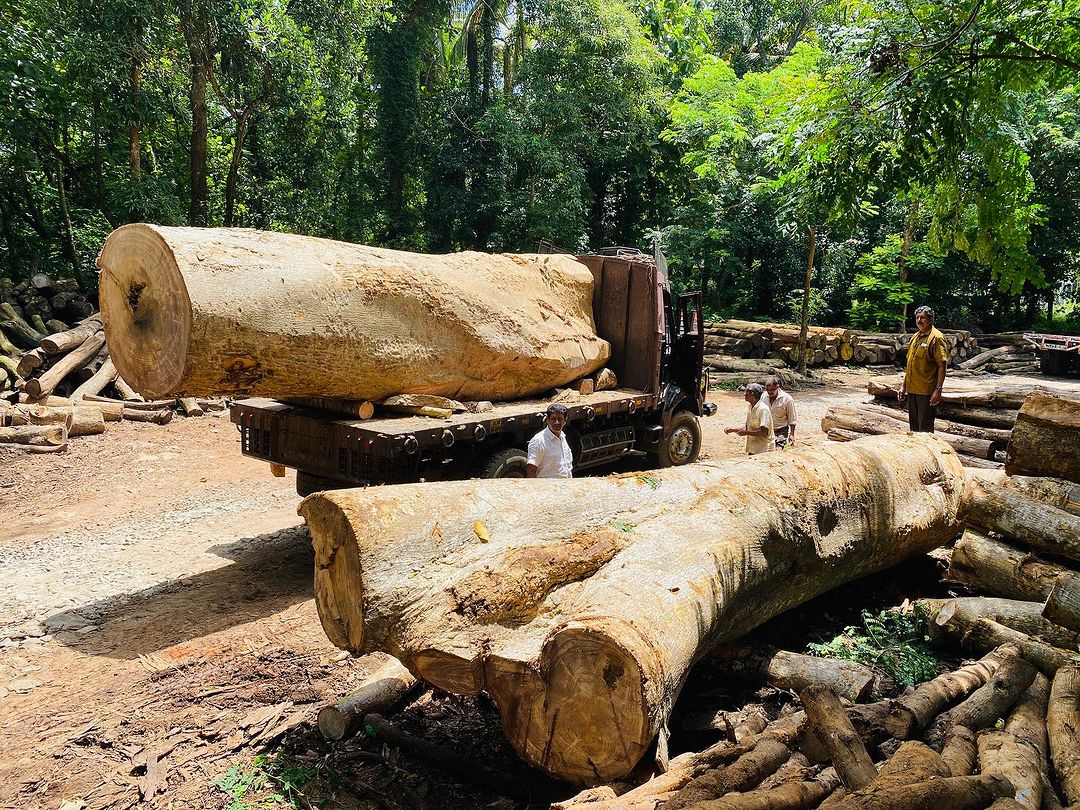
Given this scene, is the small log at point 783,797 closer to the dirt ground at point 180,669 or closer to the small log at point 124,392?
the dirt ground at point 180,669

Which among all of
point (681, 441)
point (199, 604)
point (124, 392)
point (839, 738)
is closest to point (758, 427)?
point (681, 441)

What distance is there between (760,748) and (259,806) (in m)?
2.17

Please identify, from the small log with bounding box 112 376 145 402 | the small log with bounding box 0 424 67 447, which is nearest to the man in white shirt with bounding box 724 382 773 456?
the small log with bounding box 0 424 67 447

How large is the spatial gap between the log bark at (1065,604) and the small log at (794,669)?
970 millimetres

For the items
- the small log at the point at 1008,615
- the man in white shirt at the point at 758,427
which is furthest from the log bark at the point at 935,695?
the man in white shirt at the point at 758,427

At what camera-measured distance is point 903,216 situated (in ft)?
72.9

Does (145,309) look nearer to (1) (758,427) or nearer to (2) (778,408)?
(1) (758,427)

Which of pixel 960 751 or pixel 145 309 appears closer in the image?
pixel 960 751

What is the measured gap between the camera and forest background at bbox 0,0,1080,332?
535 inches

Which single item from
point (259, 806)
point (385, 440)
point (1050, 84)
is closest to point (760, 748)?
point (259, 806)

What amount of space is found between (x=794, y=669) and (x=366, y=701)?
89.0 inches

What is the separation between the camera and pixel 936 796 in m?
2.35

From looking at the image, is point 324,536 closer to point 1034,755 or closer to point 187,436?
point 1034,755

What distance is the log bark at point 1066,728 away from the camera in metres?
2.78
